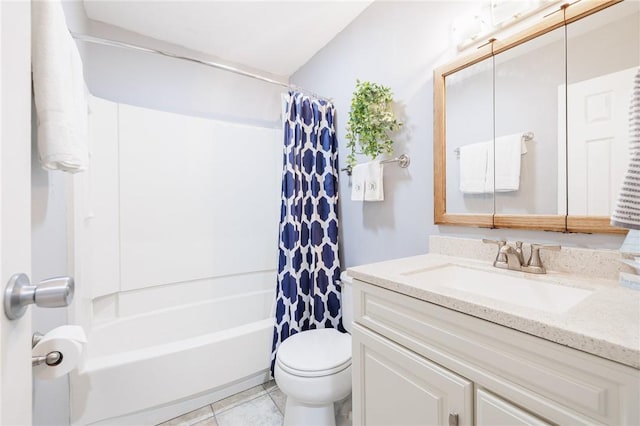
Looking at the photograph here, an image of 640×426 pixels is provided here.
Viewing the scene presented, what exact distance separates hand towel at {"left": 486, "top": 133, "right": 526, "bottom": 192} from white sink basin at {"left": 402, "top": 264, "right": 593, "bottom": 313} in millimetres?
368

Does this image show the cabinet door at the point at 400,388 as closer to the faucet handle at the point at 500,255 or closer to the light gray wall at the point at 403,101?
the faucet handle at the point at 500,255

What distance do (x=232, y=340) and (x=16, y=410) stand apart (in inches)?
53.5

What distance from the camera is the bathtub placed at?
1.36 meters

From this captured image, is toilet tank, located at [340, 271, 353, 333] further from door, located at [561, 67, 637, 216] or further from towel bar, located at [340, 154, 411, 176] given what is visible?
door, located at [561, 67, 637, 216]

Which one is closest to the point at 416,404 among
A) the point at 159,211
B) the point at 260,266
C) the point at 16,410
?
the point at 16,410

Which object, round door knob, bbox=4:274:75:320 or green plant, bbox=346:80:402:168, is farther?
green plant, bbox=346:80:402:168

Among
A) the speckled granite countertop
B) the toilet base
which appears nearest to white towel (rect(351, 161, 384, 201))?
the speckled granite countertop

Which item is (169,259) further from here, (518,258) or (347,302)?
(518,258)

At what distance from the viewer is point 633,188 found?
70cm

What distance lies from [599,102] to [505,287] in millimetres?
684

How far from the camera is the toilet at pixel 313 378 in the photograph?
1.24 meters

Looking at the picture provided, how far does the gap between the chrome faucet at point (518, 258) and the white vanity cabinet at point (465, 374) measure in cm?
49

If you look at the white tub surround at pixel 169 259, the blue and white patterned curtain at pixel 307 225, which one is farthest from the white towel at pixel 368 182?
the white tub surround at pixel 169 259

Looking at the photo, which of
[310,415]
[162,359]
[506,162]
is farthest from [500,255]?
[162,359]
